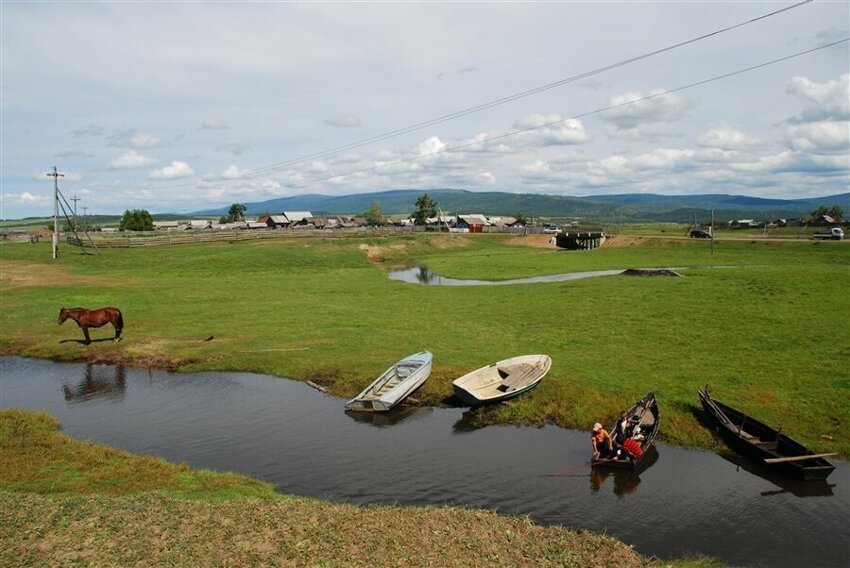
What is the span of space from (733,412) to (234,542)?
20071mm

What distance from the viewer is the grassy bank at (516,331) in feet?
90.7

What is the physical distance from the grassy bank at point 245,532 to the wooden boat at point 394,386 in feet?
26.3

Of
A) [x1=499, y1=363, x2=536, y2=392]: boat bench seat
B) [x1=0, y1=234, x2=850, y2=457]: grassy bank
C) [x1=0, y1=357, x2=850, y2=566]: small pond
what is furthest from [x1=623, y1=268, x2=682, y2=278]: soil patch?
[x1=0, y1=357, x2=850, y2=566]: small pond

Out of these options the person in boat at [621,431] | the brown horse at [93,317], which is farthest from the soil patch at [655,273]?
the brown horse at [93,317]

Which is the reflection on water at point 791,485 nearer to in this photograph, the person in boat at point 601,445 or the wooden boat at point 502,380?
the person in boat at point 601,445

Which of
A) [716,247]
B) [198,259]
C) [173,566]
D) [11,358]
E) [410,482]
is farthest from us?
[716,247]

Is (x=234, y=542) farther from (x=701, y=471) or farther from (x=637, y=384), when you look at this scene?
(x=637, y=384)

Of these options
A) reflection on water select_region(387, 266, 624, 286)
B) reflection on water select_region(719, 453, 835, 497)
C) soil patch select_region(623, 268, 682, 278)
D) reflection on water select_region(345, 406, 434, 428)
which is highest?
soil patch select_region(623, 268, 682, 278)

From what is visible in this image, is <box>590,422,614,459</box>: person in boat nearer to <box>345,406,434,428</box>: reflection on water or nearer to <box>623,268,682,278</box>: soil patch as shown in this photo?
<box>345,406,434,428</box>: reflection on water

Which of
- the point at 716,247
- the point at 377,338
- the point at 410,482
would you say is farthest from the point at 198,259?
the point at 716,247

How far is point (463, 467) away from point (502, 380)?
7988 millimetres

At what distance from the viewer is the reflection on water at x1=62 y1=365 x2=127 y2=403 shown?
31.1m

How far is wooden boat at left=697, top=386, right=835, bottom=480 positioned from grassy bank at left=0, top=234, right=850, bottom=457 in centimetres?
102

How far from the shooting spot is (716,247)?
10612cm
